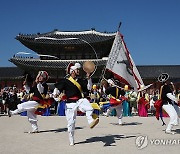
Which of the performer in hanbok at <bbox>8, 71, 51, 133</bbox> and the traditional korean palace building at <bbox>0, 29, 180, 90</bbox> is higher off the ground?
the traditional korean palace building at <bbox>0, 29, 180, 90</bbox>

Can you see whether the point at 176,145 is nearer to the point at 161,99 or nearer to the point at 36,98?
the point at 161,99

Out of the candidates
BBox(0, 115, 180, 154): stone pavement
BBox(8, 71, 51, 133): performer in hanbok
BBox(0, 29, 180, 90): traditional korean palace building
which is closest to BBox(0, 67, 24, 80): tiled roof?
BBox(0, 29, 180, 90): traditional korean palace building

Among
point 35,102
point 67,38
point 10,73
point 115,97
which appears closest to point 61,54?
point 67,38

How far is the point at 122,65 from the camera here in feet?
44.9

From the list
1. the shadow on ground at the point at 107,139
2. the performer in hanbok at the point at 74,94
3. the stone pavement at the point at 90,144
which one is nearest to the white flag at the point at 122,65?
the stone pavement at the point at 90,144

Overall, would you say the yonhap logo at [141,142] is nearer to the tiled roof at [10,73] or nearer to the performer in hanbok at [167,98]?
the performer in hanbok at [167,98]

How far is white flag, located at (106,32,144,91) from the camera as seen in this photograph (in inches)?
524

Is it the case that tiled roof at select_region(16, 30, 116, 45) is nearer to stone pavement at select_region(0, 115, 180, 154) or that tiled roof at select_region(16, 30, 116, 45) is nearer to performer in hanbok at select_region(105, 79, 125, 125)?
performer in hanbok at select_region(105, 79, 125, 125)

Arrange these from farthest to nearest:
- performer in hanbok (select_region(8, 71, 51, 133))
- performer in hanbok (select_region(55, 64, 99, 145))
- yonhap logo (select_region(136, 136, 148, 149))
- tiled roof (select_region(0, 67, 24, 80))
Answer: tiled roof (select_region(0, 67, 24, 80)) < performer in hanbok (select_region(8, 71, 51, 133)) < performer in hanbok (select_region(55, 64, 99, 145)) < yonhap logo (select_region(136, 136, 148, 149))

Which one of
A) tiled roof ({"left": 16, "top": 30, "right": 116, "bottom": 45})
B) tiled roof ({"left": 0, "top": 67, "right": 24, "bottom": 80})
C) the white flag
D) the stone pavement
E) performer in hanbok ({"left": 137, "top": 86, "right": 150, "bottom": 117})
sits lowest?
the stone pavement

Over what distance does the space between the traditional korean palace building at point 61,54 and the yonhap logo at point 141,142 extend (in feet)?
65.1

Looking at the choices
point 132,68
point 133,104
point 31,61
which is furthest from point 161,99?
point 31,61

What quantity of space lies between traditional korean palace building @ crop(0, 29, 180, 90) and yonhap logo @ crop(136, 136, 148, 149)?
19833 millimetres

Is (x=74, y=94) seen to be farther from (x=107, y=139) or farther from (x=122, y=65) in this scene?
(x=122, y=65)
